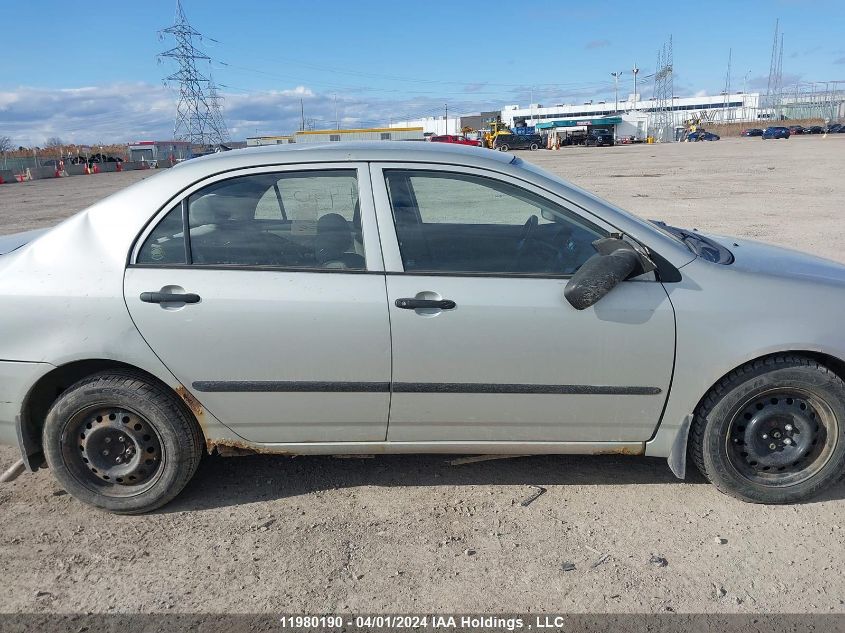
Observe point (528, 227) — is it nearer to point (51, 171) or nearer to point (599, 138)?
point (51, 171)

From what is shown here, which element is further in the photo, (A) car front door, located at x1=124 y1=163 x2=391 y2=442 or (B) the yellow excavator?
(B) the yellow excavator

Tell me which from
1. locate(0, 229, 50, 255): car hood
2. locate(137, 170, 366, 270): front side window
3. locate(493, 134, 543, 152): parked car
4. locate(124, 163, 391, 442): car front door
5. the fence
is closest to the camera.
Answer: locate(124, 163, 391, 442): car front door

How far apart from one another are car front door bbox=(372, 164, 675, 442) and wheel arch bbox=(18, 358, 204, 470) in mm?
1156

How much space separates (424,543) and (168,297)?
63.2 inches

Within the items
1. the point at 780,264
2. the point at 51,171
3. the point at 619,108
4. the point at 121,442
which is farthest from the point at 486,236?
the point at 619,108

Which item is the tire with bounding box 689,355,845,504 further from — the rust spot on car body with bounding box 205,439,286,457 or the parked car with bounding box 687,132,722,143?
the parked car with bounding box 687,132,722,143

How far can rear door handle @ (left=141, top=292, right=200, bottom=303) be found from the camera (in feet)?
9.99

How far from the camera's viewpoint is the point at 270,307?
3.03 metres

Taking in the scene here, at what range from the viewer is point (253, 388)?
313 cm

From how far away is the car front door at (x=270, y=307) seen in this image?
3.04 metres

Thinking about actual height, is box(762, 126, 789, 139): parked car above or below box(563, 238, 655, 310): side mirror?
above

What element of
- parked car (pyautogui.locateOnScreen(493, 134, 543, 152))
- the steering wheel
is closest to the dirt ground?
the steering wheel

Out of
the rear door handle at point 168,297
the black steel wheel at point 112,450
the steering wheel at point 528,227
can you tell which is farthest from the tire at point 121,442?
the steering wheel at point 528,227

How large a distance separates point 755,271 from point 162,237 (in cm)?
277
